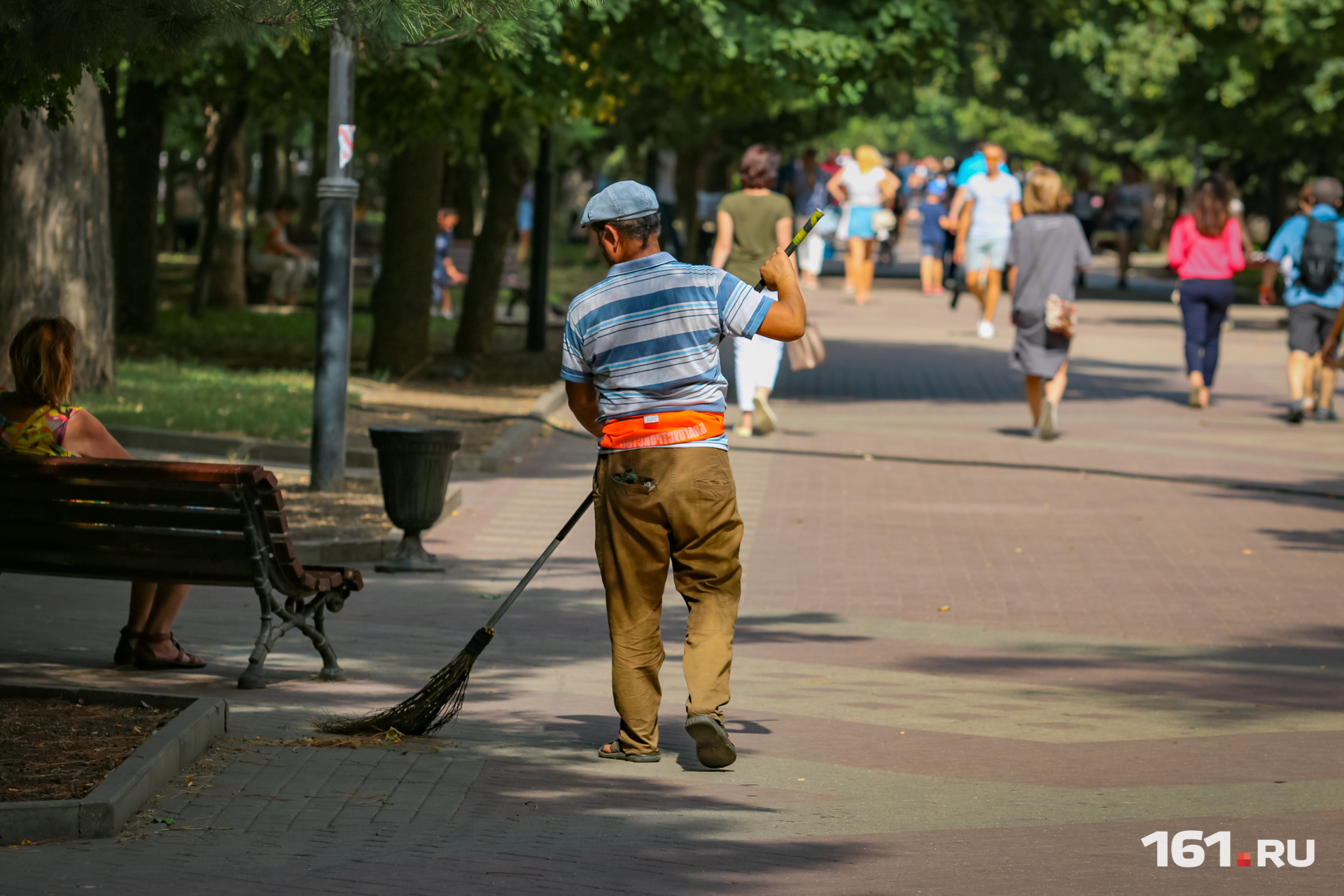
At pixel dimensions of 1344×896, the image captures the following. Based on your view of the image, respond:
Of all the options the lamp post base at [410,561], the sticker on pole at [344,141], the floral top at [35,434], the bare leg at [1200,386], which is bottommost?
the lamp post base at [410,561]

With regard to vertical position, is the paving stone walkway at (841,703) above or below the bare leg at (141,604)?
below

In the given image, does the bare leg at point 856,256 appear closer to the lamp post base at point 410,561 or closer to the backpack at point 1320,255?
the backpack at point 1320,255

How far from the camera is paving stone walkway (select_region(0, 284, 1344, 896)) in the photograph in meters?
4.83

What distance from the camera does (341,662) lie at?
24.0 ft

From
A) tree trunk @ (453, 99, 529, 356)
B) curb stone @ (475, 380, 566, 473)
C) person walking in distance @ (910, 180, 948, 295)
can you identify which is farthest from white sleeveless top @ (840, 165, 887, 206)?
curb stone @ (475, 380, 566, 473)

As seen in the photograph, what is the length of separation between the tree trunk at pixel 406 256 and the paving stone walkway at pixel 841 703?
14.1ft

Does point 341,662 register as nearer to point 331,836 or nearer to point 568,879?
point 331,836

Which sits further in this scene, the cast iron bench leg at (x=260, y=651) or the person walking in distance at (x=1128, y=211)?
the person walking in distance at (x=1128, y=211)

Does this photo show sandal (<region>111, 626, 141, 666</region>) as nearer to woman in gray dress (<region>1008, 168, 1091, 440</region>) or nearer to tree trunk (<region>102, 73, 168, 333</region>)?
woman in gray dress (<region>1008, 168, 1091, 440</region>)

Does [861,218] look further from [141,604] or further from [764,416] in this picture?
[141,604]

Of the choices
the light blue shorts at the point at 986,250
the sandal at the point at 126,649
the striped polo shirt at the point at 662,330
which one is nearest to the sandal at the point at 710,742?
the striped polo shirt at the point at 662,330

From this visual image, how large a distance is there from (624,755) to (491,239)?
14.2 metres

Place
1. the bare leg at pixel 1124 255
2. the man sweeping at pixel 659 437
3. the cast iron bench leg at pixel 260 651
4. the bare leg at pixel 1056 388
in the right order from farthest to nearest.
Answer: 1. the bare leg at pixel 1124 255
2. the bare leg at pixel 1056 388
3. the cast iron bench leg at pixel 260 651
4. the man sweeping at pixel 659 437

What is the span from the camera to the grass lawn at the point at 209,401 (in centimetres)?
1291
